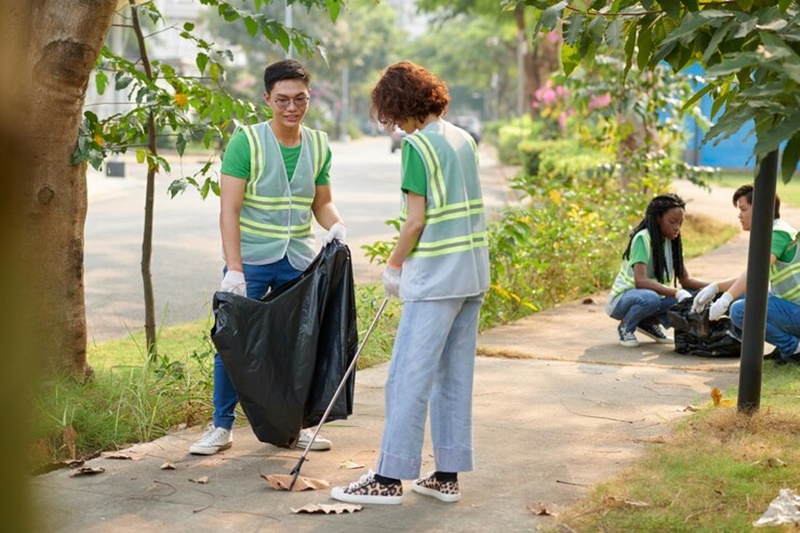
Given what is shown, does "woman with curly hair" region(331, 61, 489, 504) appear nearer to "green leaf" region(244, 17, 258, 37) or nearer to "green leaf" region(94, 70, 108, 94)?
"green leaf" region(244, 17, 258, 37)

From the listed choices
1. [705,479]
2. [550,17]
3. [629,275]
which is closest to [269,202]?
[550,17]

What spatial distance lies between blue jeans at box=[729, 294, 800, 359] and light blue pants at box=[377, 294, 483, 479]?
3.10 meters

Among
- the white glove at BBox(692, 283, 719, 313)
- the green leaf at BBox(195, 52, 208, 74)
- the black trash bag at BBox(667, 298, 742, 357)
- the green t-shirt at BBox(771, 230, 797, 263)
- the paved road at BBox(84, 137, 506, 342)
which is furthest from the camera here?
the paved road at BBox(84, 137, 506, 342)

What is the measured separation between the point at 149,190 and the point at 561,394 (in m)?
2.65

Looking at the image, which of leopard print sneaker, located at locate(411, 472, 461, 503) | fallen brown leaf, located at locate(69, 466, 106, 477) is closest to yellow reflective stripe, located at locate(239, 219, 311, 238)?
fallen brown leaf, located at locate(69, 466, 106, 477)

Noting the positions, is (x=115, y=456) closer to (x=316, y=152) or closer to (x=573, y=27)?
(x=316, y=152)

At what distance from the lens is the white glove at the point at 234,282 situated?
4.96 meters

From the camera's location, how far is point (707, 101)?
83.2 ft

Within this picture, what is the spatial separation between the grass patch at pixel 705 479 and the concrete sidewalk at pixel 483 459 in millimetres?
156

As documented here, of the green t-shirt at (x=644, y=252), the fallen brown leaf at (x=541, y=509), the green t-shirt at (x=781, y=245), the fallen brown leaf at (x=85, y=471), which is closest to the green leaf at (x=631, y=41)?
the fallen brown leaf at (x=541, y=509)

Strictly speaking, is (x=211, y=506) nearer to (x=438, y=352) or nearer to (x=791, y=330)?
(x=438, y=352)

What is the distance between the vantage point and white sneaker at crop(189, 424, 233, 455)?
5090 millimetres

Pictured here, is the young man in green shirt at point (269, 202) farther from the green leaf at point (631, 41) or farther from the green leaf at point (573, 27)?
the green leaf at point (631, 41)

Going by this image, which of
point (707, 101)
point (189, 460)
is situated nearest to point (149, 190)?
point (189, 460)
